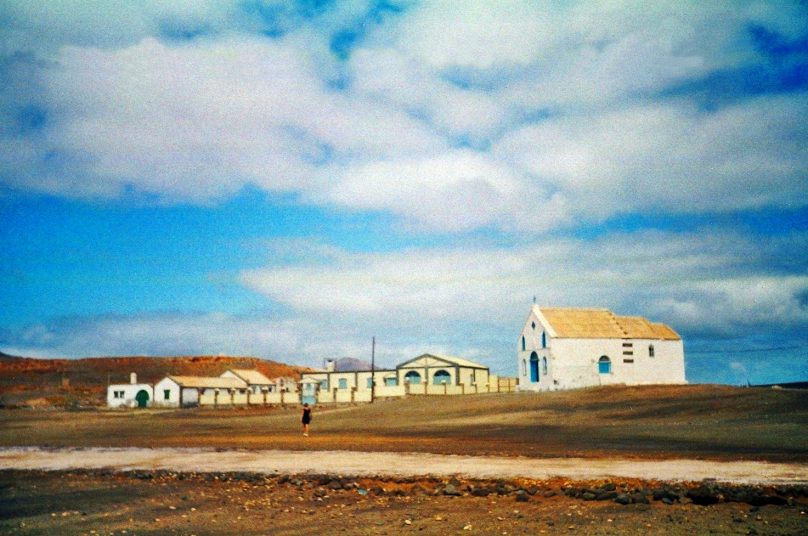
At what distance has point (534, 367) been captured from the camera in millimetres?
73375

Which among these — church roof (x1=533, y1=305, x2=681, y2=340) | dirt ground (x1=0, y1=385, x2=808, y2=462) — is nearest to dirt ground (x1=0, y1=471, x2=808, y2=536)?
dirt ground (x1=0, y1=385, x2=808, y2=462)

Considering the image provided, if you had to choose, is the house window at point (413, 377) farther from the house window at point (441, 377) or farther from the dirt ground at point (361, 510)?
the dirt ground at point (361, 510)

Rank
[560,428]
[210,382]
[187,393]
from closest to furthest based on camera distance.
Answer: [560,428], [187,393], [210,382]

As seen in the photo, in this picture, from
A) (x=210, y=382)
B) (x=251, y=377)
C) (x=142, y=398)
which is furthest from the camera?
(x=251, y=377)

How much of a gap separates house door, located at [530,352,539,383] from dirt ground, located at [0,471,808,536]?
53140 millimetres

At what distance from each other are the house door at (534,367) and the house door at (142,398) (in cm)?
5484

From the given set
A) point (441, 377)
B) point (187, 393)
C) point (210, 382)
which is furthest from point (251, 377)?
point (441, 377)

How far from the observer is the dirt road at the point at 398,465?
790 inches

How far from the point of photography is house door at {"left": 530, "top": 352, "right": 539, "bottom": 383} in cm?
7294

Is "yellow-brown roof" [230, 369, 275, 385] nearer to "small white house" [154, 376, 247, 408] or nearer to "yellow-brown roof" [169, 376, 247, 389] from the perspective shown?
"yellow-brown roof" [169, 376, 247, 389]

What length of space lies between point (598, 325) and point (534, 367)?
7.22 metres

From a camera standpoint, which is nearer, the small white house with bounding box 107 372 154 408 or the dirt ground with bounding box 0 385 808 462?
the dirt ground with bounding box 0 385 808 462

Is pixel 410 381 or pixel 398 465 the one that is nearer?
pixel 398 465

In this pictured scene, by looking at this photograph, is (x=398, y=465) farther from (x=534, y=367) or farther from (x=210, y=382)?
(x=210, y=382)
